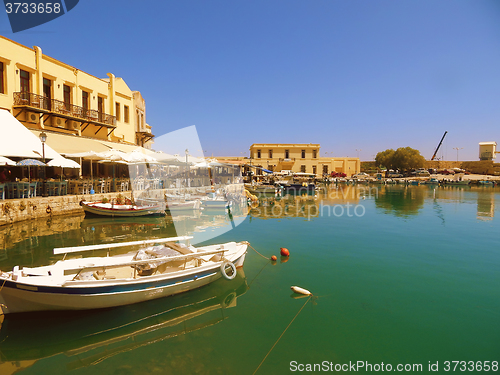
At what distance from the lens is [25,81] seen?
17.9 meters

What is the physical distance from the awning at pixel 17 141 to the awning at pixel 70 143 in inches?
52.0

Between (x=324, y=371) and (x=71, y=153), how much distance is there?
60.4 ft

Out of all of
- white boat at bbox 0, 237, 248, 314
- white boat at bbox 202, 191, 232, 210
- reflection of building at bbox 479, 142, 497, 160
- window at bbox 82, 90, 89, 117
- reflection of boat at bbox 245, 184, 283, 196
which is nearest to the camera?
white boat at bbox 0, 237, 248, 314

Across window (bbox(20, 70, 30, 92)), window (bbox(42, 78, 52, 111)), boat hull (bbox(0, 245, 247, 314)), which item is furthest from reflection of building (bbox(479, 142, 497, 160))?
window (bbox(20, 70, 30, 92))

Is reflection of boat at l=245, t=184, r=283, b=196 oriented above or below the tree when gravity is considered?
below

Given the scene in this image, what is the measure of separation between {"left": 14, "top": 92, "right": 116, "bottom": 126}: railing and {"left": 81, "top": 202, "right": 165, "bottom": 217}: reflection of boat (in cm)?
724

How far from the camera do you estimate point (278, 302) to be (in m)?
7.12

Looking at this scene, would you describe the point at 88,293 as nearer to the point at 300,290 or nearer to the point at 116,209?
the point at 300,290

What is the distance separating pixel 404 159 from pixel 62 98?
262ft

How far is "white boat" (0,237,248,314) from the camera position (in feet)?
18.0

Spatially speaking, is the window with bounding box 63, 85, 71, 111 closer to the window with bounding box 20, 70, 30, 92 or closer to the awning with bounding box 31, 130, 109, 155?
the awning with bounding box 31, 130, 109, 155

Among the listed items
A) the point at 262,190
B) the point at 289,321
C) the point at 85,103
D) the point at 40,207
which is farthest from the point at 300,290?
the point at 262,190

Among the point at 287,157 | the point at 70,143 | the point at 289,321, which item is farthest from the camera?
the point at 287,157

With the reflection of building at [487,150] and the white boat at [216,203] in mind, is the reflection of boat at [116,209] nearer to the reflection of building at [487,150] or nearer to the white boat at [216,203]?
the white boat at [216,203]
